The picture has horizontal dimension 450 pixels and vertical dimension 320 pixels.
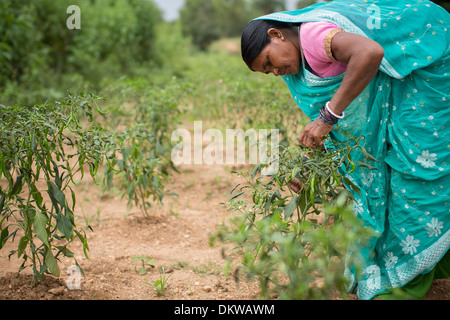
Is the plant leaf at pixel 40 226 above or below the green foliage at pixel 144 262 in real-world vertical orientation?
above

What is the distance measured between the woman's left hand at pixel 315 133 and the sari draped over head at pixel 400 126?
3.2 inches

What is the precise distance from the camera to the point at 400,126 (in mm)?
1747

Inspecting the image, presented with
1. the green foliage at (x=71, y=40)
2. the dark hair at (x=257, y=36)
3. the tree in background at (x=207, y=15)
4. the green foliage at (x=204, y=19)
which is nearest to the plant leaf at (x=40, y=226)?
the dark hair at (x=257, y=36)

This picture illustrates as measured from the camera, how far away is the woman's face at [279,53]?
1.73m

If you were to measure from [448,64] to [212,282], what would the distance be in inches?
57.8

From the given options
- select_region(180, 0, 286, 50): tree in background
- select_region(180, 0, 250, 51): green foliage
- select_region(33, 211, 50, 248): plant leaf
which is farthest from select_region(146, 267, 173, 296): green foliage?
select_region(180, 0, 250, 51): green foliage

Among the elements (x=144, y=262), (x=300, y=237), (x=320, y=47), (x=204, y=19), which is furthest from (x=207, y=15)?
(x=300, y=237)

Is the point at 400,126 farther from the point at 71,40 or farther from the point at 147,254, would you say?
the point at 71,40

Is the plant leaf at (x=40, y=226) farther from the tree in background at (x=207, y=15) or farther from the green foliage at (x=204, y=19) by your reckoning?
the green foliage at (x=204, y=19)

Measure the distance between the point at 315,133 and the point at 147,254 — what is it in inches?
52.2

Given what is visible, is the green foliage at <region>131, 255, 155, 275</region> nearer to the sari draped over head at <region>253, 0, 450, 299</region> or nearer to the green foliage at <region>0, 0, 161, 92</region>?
the sari draped over head at <region>253, 0, 450, 299</region>

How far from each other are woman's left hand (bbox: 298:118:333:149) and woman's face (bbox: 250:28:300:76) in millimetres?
300

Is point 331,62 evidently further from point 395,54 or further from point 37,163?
point 37,163
